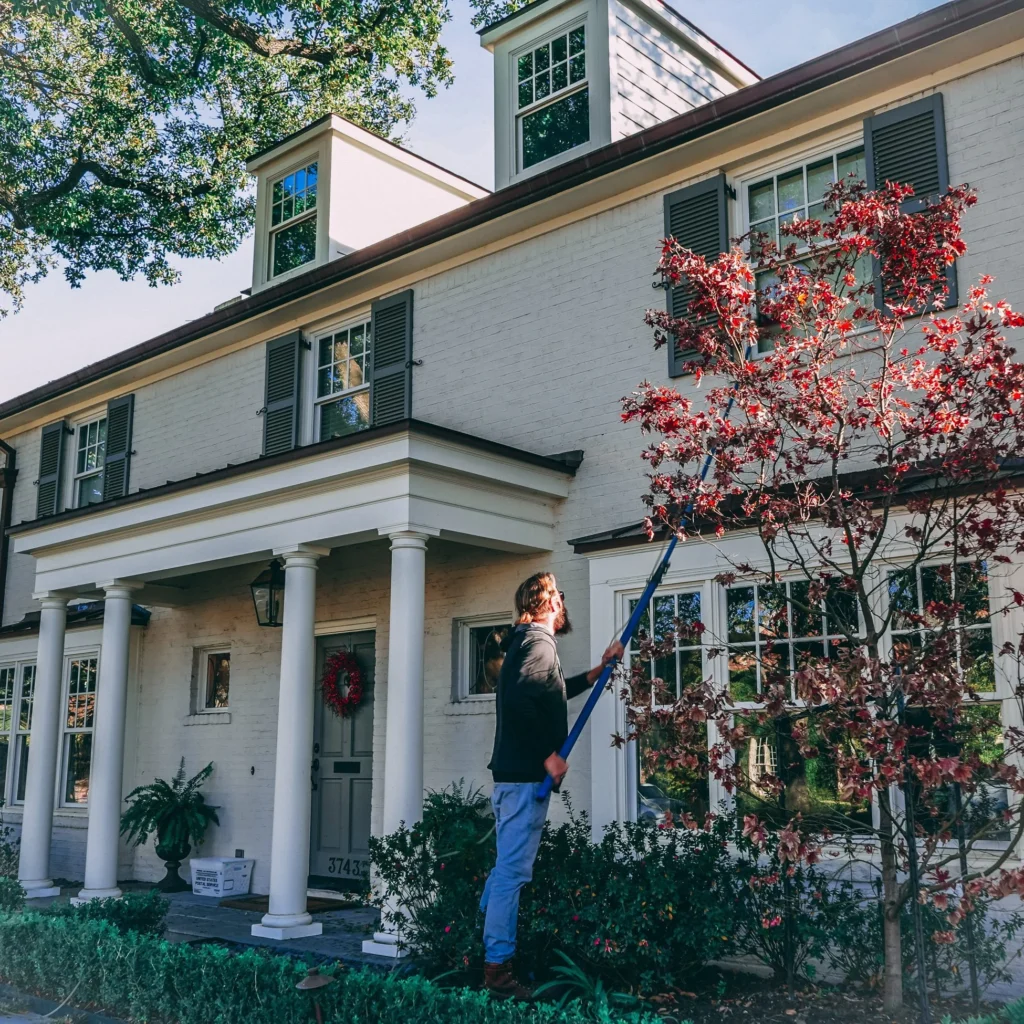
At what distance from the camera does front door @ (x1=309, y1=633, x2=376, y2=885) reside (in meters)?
10.1

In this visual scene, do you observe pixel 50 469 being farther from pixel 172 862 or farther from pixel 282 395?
pixel 172 862

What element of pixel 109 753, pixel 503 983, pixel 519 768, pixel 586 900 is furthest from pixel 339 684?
pixel 503 983

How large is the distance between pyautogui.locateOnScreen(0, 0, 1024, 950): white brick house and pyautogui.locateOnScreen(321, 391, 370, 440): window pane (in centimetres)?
4

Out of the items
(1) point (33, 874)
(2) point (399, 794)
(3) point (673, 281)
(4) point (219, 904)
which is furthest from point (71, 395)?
A: (3) point (673, 281)

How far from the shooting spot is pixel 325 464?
8125mm

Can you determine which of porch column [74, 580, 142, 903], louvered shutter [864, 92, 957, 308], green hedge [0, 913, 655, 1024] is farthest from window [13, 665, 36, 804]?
louvered shutter [864, 92, 957, 308]

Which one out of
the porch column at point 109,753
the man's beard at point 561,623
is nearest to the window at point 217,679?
the porch column at point 109,753

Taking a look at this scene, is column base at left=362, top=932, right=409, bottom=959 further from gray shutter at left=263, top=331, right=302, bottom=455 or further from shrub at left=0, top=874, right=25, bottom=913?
gray shutter at left=263, top=331, right=302, bottom=455

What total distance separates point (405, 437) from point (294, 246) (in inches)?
219

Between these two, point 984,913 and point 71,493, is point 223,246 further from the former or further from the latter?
point 984,913

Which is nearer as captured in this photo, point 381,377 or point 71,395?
point 381,377

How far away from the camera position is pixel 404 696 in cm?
764

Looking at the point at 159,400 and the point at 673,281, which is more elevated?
the point at 159,400

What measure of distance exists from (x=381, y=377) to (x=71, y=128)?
27.6 ft
